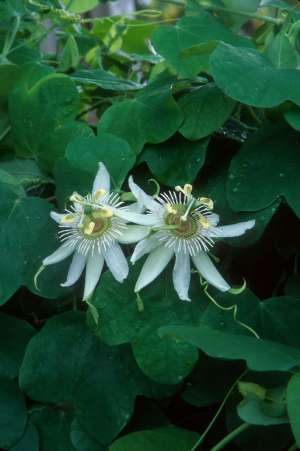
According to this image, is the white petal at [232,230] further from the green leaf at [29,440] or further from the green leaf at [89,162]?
the green leaf at [29,440]

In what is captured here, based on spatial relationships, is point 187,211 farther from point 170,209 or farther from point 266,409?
point 266,409

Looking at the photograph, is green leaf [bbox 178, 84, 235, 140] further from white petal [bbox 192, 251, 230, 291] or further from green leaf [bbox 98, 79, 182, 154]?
white petal [bbox 192, 251, 230, 291]

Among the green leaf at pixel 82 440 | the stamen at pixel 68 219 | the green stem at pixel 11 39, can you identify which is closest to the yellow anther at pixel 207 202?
the stamen at pixel 68 219

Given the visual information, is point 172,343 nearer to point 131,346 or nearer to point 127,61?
point 131,346

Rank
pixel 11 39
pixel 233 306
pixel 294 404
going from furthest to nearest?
pixel 11 39 → pixel 233 306 → pixel 294 404

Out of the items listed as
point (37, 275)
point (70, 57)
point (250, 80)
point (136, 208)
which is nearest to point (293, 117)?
point (250, 80)

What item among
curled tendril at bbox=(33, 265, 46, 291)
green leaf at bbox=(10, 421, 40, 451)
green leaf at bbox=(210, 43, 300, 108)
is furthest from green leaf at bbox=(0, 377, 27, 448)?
green leaf at bbox=(210, 43, 300, 108)
